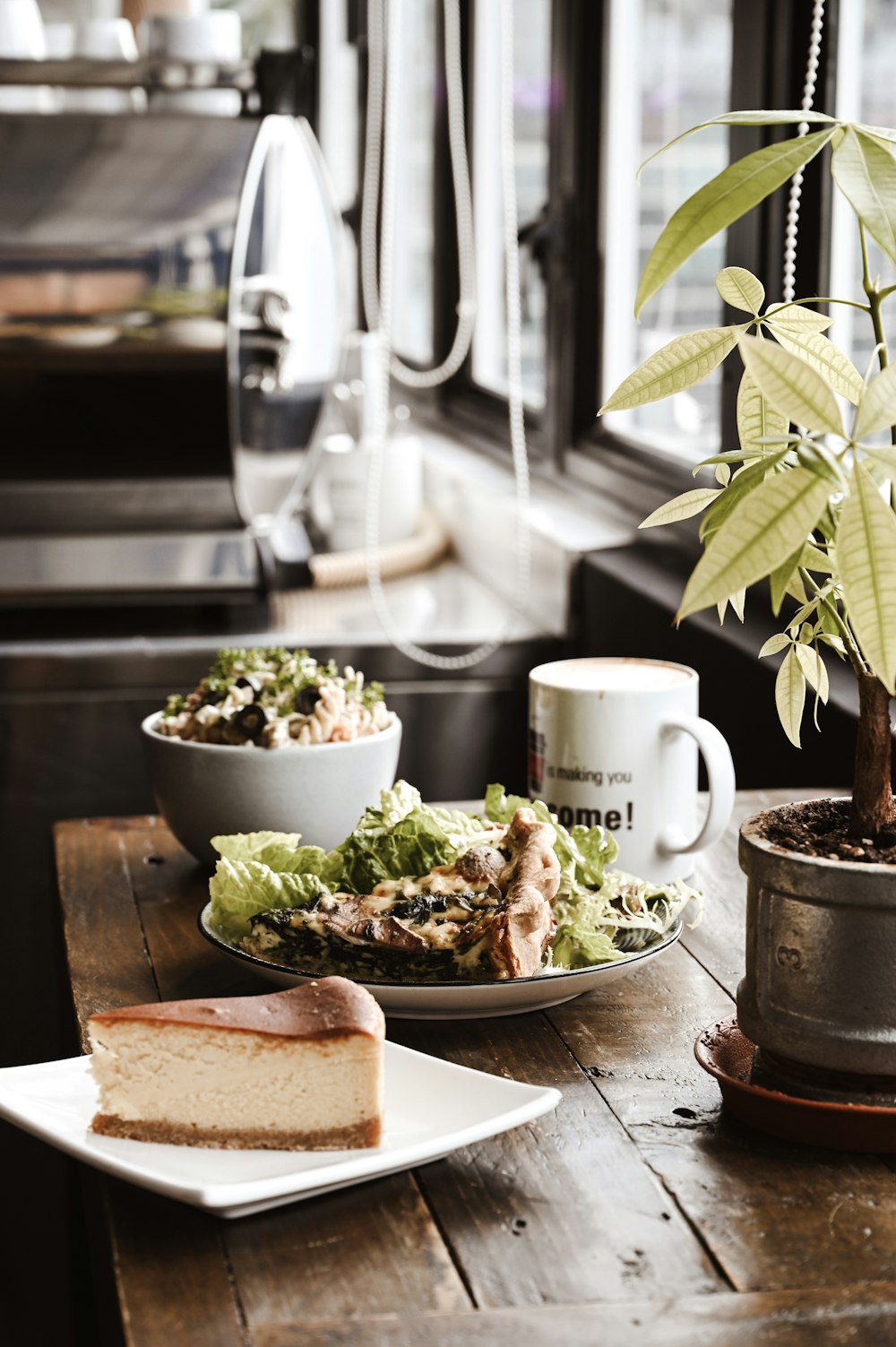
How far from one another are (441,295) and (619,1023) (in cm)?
258

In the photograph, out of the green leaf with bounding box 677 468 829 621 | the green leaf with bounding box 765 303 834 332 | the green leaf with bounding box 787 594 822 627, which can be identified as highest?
the green leaf with bounding box 765 303 834 332

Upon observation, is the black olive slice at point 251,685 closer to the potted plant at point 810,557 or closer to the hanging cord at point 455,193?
the potted plant at point 810,557

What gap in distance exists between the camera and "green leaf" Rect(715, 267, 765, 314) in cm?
83

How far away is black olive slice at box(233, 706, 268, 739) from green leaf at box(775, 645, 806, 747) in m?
0.43

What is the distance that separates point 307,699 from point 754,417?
1.61 feet

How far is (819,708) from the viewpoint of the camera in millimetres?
1596

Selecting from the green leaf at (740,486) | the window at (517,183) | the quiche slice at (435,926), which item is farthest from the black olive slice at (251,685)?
the window at (517,183)

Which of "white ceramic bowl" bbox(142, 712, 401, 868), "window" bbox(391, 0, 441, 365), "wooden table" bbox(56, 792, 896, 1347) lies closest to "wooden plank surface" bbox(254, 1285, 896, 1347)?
"wooden table" bbox(56, 792, 896, 1347)

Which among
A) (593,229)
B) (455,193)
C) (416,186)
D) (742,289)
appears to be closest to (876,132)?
(742,289)

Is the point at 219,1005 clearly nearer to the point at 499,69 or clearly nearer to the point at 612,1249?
the point at 612,1249

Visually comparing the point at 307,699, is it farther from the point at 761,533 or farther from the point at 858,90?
the point at 858,90

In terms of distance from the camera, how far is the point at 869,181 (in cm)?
68

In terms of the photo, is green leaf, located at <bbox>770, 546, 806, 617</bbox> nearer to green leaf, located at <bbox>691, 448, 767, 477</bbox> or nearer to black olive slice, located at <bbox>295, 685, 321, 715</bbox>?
green leaf, located at <bbox>691, 448, 767, 477</bbox>

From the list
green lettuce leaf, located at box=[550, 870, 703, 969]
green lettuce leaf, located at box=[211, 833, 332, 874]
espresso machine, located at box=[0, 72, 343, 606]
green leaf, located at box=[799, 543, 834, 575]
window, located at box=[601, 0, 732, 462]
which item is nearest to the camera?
green leaf, located at box=[799, 543, 834, 575]
